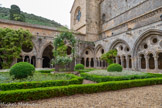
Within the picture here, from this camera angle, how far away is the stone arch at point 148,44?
1071 centimetres

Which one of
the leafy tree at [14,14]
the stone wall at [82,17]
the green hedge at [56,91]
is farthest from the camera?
the leafy tree at [14,14]

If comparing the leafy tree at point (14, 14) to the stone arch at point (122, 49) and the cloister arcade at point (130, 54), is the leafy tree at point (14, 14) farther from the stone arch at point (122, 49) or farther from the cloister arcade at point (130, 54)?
the stone arch at point (122, 49)

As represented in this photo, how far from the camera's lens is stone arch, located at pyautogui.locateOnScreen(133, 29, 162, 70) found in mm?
10706

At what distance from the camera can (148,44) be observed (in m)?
11.7

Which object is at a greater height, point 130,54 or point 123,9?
point 123,9

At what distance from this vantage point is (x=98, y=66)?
64.9 feet

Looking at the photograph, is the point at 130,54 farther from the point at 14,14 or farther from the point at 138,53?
the point at 14,14

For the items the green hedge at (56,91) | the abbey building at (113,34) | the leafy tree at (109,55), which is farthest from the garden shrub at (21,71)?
the leafy tree at (109,55)

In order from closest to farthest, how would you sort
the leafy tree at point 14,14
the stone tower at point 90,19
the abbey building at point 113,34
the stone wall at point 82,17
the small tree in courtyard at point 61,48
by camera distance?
the small tree in courtyard at point 61,48 → the abbey building at point 113,34 → the stone tower at point 90,19 → the stone wall at point 82,17 → the leafy tree at point 14,14

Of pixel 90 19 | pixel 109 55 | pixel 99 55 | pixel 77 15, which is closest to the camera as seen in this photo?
pixel 109 55

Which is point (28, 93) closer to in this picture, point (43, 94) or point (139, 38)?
point (43, 94)

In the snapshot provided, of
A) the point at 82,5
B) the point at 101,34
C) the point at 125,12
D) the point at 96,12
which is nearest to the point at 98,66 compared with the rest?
the point at 101,34

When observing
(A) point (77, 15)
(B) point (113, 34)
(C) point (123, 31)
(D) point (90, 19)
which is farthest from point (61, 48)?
(A) point (77, 15)

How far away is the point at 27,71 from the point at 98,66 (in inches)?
610
